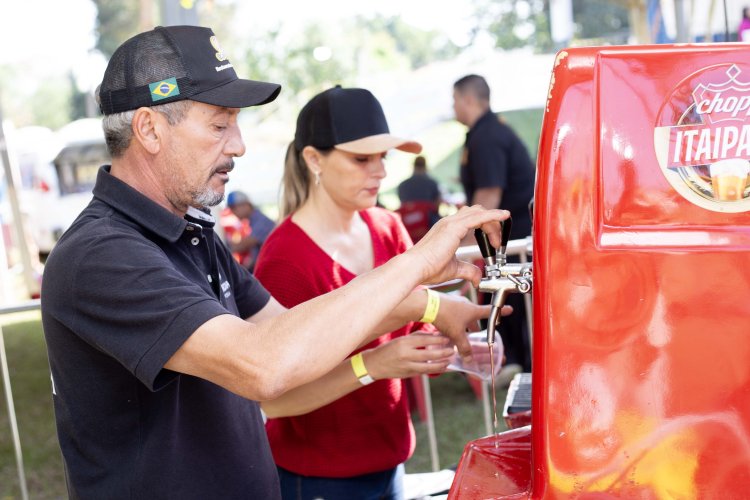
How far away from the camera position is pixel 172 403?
1.58 meters

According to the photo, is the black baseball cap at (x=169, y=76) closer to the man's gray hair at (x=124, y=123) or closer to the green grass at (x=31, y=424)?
the man's gray hair at (x=124, y=123)

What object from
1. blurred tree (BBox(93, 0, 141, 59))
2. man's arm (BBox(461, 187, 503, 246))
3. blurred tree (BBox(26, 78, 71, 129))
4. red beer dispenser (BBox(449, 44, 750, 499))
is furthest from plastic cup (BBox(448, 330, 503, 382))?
blurred tree (BBox(26, 78, 71, 129))

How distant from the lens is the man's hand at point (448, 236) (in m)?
1.46

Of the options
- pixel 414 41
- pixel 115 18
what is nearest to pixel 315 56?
pixel 115 18

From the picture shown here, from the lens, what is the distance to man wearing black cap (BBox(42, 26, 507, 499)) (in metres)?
1.38

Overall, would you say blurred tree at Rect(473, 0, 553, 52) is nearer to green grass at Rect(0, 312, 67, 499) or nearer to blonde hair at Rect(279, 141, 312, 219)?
green grass at Rect(0, 312, 67, 499)

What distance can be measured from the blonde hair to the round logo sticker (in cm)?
142

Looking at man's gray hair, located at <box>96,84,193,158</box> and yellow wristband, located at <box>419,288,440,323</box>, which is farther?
yellow wristband, located at <box>419,288,440,323</box>

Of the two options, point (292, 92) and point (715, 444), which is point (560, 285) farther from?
point (292, 92)

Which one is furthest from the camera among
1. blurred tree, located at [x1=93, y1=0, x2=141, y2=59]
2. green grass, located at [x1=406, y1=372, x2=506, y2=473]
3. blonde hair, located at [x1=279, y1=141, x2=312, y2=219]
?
blurred tree, located at [x1=93, y1=0, x2=141, y2=59]

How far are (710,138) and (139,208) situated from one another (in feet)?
3.34

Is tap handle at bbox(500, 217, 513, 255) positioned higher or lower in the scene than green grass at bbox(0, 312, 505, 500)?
higher

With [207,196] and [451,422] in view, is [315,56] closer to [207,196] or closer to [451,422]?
[451,422]

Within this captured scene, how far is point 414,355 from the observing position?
6.45ft
